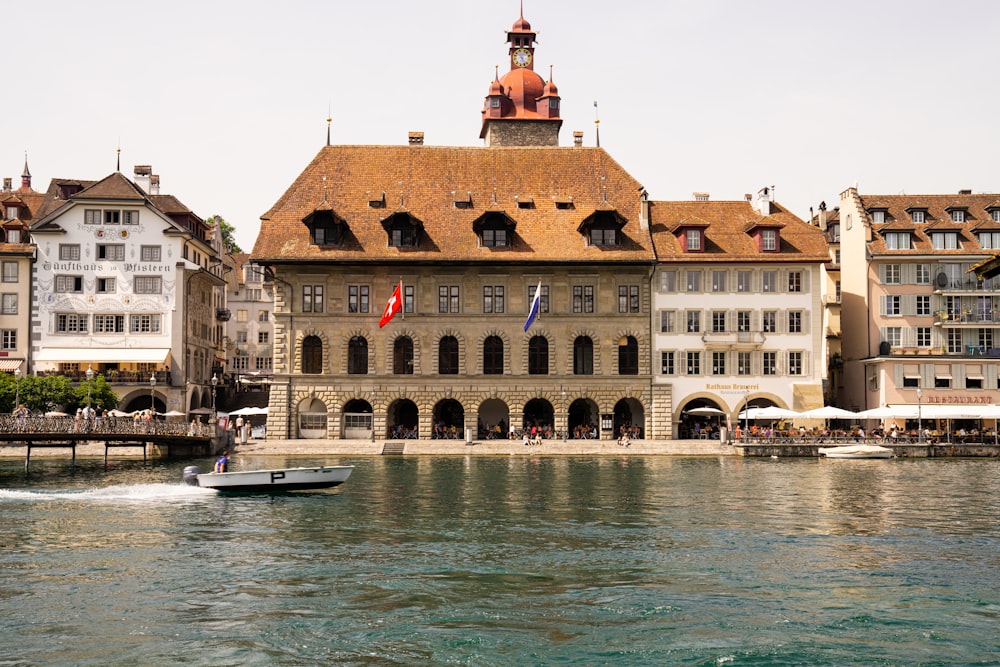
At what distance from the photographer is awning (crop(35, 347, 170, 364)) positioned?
2987 inches

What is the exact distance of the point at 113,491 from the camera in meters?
45.8

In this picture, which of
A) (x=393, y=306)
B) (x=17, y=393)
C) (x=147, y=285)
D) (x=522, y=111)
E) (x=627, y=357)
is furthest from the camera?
(x=522, y=111)

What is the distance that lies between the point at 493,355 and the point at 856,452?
24171 mm

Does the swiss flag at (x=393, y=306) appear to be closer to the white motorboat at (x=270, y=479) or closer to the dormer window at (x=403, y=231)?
the dormer window at (x=403, y=231)

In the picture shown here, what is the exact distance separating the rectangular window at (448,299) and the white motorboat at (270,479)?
29.6 meters

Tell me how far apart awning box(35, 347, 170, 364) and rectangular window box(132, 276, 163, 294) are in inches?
159

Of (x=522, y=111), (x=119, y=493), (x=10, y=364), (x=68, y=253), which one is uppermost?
(x=522, y=111)

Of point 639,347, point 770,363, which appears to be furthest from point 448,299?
point 770,363

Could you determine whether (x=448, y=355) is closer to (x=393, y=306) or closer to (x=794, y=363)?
(x=393, y=306)

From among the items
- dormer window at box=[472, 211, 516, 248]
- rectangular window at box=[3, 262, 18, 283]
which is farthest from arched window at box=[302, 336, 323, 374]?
rectangular window at box=[3, 262, 18, 283]

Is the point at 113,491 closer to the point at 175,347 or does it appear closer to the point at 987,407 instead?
the point at 175,347

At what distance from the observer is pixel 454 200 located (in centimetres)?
7850

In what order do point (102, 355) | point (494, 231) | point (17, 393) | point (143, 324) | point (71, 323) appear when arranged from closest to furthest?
point (17, 393), point (494, 231), point (102, 355), point (71, 323), point (143, 324)

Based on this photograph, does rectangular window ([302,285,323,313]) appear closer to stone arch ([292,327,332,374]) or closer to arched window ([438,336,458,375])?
stone arch ([292,327,332,374])
